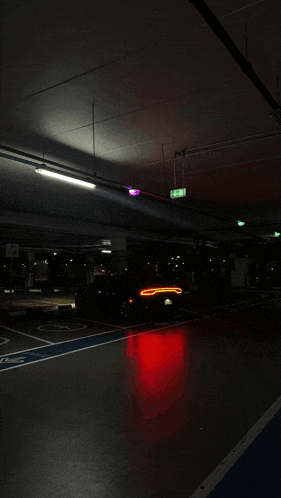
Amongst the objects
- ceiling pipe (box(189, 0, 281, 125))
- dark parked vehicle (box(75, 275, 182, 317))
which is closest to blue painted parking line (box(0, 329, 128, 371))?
dark parked vehicle (box(75, 275, 182, 317))

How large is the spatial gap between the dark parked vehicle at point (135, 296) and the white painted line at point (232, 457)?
25.0 feet

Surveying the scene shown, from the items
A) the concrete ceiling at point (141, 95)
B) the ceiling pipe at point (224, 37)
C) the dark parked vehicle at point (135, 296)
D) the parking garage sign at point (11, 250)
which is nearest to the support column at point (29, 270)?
the parking garage sign at point (11, 250)

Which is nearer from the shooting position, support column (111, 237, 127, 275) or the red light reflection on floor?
the red light reflection on floor

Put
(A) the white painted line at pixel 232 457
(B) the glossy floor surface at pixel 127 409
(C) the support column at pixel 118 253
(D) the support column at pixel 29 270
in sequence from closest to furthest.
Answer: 1. (A) the white painted line at pixel 232 457
2. (B) the glossy floor surface at pixel 127 409
3. (C) the support column at pixel 118 253
4. (D) the support column at pixel 29 270

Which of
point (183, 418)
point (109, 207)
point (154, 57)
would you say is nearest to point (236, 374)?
point (183, 418)

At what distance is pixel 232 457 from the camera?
3420mm

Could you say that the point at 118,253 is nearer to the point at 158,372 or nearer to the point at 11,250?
the point at 11,250

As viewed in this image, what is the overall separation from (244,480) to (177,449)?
792mm

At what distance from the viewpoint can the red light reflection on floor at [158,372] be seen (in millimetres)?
4728

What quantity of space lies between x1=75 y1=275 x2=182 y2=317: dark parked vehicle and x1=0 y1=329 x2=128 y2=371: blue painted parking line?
2.02 meters

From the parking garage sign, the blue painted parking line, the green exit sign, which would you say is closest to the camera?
the blue painted parking line

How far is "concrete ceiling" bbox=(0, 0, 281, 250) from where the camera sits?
4551 mm

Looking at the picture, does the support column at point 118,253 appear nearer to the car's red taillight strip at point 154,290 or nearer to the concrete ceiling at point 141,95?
the concrete ceiling at point 141,95

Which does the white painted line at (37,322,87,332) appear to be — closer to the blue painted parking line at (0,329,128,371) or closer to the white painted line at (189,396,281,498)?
the blue painted parking line at (0,329,128,371)
